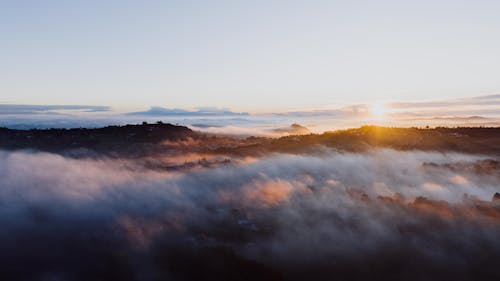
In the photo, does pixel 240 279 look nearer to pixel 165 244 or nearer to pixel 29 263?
pixel 165 244

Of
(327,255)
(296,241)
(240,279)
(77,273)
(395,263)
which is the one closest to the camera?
(240,279)

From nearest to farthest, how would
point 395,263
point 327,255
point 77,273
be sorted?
point 77,273 → point 395,263 → point 327,255

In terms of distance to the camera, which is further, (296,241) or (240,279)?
(296,241)

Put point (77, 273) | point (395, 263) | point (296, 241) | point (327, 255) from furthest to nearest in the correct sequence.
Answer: point (296, 241) < point (327, 255) < point (395, 263) < point (77, 273)

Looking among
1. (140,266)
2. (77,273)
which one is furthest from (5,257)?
(140,266)

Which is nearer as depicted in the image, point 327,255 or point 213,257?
point 213,257

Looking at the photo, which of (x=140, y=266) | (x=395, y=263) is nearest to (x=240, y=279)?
(x=140, y=266)

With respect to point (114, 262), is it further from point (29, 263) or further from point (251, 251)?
point (251, 251)

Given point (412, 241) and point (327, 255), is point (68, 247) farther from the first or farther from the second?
point (412, 241)
